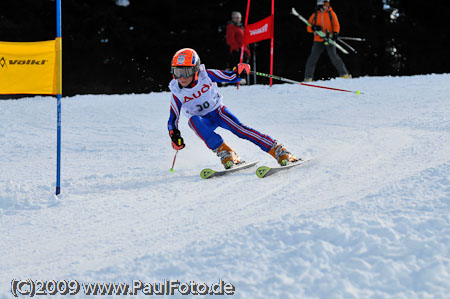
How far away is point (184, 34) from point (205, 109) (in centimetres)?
1352

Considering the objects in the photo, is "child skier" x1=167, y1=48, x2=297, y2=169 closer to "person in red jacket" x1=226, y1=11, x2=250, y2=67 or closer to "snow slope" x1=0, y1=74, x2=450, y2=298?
"snow slope" x1=0, y1=74, x2=450, y2=298

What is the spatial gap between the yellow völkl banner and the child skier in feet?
3.71

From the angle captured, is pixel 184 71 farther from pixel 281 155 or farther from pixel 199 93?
pixel 281 155

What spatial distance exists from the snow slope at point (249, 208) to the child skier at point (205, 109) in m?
0.34

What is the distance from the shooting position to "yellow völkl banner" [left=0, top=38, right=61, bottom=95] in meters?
4.68

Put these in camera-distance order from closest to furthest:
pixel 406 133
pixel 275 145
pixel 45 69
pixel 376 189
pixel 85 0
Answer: pixel 376 189 → pixel 45 69 → pixel 275 145 → pixel 406 133 → pixel 85 0

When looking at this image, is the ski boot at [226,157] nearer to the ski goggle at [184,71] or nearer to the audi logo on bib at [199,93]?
the audi logo on bib at [199,93]

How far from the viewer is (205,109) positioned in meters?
5.55

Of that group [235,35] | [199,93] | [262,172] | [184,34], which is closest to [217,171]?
[262,172]

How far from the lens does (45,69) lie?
15.6ft

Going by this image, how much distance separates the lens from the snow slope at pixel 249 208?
2.74 meters

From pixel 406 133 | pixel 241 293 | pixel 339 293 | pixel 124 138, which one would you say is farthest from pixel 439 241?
pixel 124 138

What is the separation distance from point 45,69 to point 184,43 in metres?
14.3

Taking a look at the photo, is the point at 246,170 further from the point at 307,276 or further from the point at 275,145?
the point at 307,276
